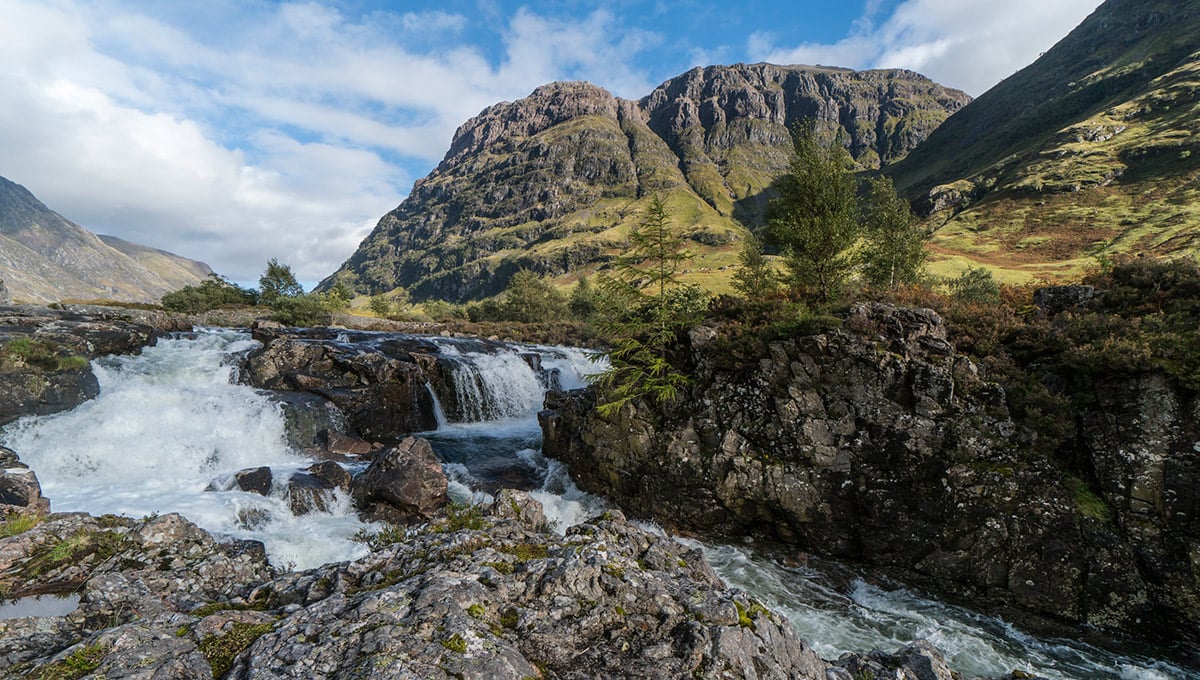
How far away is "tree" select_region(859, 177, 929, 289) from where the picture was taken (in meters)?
37.4

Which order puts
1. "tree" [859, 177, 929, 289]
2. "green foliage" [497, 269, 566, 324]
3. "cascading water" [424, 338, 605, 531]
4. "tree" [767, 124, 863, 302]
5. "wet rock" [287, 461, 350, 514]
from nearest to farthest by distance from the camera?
1. "wet rock" [287, 461, 350, 514]
2. "cascading water" [424, 338, 605, 531]
3. "tree" [767, 124, 863, 302]
4. "tree" [859, 177, 929, 289]
5. "green foliage" [497, 269, 566, 324]

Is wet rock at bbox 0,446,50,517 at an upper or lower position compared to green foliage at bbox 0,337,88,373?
lower

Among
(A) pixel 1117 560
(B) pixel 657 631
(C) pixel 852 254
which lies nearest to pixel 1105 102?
(C) pixel 852 254

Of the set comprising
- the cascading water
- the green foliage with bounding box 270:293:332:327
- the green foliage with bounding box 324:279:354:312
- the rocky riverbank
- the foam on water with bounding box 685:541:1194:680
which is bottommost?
the foam on water with bounding box 685:541:1194:680

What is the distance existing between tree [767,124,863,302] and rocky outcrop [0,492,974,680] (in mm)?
20667

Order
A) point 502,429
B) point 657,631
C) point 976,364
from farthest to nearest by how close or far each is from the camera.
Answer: point 502,429 < point 976,364 < point 657,631

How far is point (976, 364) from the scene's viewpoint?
1641 cm

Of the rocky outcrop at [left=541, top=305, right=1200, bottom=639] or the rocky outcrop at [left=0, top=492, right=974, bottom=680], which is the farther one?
the rocky outcrop at [left=541, top=305, right=1200, bottom=639]

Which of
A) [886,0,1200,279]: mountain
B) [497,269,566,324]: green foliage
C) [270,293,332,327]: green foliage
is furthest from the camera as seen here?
[886,0,1200,279]: mountain

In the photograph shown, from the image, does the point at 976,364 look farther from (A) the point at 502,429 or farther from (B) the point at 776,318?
(A) the point at 502,429

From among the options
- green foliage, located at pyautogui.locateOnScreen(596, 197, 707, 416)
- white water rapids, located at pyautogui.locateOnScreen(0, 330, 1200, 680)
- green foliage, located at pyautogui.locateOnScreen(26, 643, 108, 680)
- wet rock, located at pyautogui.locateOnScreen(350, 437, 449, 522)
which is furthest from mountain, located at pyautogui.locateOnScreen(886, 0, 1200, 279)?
green foliage, located at pyautogui.locateOnScreen(26, 643, 108, 680)

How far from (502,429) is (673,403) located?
15202mm

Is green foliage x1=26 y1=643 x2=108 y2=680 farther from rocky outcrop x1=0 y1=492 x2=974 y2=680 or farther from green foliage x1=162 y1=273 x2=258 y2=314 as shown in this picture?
green foliage x1=162 y1=273 x2=258 y2=314

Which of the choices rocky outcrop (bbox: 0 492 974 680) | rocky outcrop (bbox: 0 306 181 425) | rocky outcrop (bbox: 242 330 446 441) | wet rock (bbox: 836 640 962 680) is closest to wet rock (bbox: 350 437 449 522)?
rocky outcrop (bbox: 0 492 974 680)
